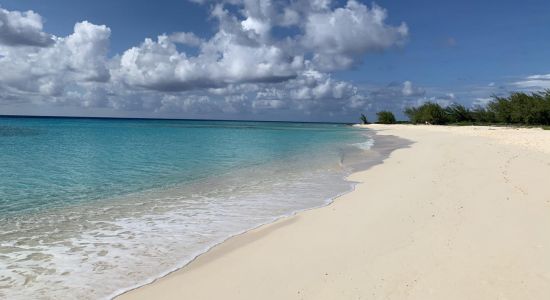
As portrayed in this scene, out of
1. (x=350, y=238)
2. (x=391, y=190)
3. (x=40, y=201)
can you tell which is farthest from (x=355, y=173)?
(x=40, y=201)

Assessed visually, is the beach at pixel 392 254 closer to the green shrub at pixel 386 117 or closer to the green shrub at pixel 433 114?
the green shrub at pixel 433 114

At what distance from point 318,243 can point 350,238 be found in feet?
2.15

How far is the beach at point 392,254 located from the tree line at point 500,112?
6465 centimetres

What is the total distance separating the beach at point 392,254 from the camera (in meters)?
4.83

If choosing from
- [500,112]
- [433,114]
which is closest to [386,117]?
[433,114]

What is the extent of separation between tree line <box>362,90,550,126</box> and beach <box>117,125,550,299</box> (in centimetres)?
6465

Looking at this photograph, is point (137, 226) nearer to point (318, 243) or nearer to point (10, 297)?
point (10, 297)

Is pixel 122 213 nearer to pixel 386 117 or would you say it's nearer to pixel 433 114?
pixel 433 114

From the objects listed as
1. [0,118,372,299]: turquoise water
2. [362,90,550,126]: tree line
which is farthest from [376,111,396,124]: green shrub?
[0,118,372,299]: turquoise water

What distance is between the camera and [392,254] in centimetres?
601

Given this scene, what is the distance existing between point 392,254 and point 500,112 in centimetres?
8056

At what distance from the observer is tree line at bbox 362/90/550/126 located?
63.2 metres

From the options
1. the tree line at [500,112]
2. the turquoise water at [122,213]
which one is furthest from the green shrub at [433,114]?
the turquoise water at [122,213]

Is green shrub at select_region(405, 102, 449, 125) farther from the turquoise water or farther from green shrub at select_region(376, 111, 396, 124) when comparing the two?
the turquoise water
